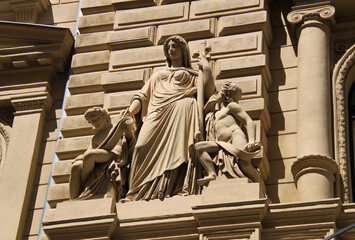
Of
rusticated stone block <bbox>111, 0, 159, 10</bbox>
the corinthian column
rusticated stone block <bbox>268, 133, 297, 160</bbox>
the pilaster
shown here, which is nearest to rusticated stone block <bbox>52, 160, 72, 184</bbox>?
the pilaster

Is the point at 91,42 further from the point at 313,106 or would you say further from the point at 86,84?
the point at 313,106

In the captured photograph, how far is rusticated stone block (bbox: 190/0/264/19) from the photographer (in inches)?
655

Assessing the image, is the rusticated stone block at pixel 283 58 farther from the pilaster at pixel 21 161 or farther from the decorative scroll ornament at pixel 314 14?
the pilaster at pixel 21 161

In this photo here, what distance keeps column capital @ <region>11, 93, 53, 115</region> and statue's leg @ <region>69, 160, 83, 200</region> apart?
9.18 feet

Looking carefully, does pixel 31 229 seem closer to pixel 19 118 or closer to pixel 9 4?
pixel 19 118

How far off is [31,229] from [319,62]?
5.09 metres

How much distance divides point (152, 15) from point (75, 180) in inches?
156

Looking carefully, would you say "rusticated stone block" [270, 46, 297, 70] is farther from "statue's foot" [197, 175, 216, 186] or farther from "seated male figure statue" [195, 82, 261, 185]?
Answer: "statue's foot" [197, 175, 216, 186]

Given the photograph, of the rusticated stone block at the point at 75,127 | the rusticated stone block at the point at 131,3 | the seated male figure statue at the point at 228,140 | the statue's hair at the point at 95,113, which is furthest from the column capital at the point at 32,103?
the seated male figure statue at the point at 228,140

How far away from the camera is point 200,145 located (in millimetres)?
14102

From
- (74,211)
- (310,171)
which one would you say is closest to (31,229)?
(74,211)

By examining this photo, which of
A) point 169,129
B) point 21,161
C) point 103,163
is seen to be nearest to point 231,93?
point 169,129

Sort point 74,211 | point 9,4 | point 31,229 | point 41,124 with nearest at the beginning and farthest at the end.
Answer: point 74,211 → point 31,229 → point 41,124 → point 9,4

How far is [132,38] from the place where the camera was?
16.8m
